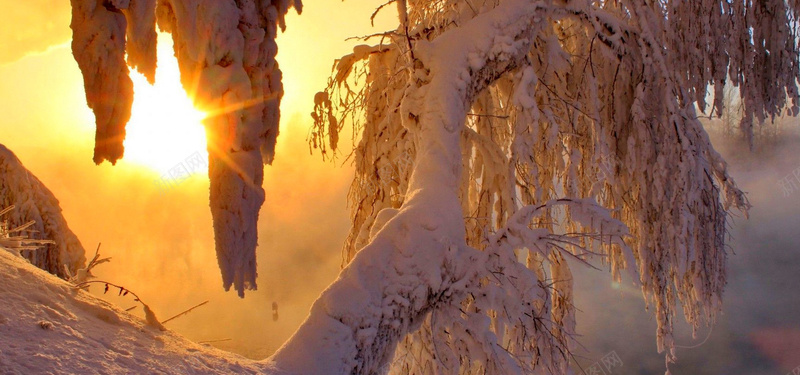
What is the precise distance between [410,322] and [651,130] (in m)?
2.46

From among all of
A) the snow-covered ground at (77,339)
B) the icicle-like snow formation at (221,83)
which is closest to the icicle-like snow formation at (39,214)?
the snow-covered ground at (77,339)

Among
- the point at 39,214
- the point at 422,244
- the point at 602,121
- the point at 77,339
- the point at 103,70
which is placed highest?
the point at 39,214

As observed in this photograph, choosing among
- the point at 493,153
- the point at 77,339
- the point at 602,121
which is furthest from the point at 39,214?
the point at 602,121

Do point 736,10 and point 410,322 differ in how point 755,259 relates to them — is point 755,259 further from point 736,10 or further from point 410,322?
point 410,322

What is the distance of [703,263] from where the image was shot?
3.56m

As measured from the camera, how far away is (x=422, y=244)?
2297 mm

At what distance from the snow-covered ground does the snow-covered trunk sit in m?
0.31

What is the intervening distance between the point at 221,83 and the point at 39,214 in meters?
7.43

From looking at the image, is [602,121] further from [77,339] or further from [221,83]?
[77,339]

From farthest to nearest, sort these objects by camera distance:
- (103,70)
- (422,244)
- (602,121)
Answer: (602,121) → (422,244) → (103,70)

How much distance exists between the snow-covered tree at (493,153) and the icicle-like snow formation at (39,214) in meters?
5.60

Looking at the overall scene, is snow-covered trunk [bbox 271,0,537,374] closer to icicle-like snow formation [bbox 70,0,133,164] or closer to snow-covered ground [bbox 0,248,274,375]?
snow-covered ground [bbox 0,248,274,375]

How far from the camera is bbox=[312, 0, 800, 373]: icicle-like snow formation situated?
3268 millimetres

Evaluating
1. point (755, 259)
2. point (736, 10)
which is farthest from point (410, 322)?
point (755, 259)
